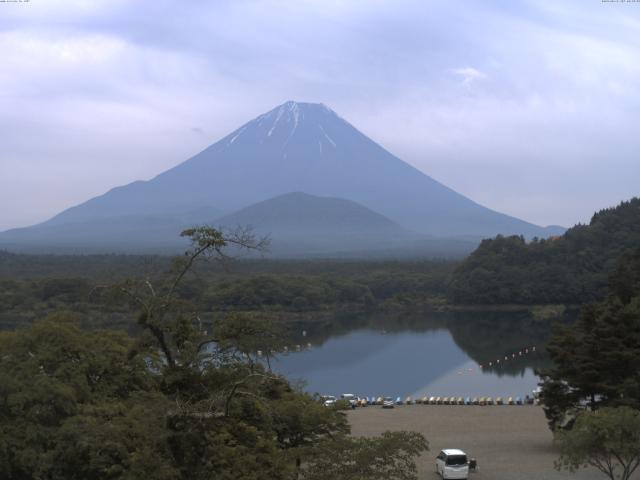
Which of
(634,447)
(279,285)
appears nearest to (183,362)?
(634,447)

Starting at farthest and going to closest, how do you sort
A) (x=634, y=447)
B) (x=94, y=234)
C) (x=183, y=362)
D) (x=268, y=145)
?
1. (x=268, y=145)
2. (x=94, y=234)
3. (x=634, y=447)
4. (x=183, y=362)

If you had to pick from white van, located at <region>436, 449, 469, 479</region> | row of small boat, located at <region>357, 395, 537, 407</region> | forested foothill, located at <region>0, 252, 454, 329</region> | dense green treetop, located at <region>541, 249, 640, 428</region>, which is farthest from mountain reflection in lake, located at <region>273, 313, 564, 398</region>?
white van, located at <region>436, 449, 469, 479</region>

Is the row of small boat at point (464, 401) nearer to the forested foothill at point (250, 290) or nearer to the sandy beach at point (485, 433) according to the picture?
the sandy beach at point (485, 433)

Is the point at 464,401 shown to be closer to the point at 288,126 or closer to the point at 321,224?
the point at 321,224

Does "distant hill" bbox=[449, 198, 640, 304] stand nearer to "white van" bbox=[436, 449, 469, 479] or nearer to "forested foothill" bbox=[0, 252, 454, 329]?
"forested foothill" bbox=[0, 252, 454, 329]

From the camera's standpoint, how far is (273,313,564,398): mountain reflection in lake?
23.2 metres

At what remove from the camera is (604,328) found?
12.1 meters

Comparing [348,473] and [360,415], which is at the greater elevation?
[348,473]

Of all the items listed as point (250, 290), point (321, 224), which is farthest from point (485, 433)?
point (321, 224)

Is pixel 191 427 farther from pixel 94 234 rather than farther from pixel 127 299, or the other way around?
pixel 94 234

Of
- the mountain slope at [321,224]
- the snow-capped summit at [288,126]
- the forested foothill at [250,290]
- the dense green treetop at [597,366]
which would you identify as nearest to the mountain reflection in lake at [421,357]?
the forested foothill at [250,290]

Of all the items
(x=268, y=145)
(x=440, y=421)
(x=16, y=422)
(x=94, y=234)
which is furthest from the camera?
(x=268, y=145)

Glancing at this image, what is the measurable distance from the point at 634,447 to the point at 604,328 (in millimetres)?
3844

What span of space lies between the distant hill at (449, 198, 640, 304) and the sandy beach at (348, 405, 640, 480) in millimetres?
27199
